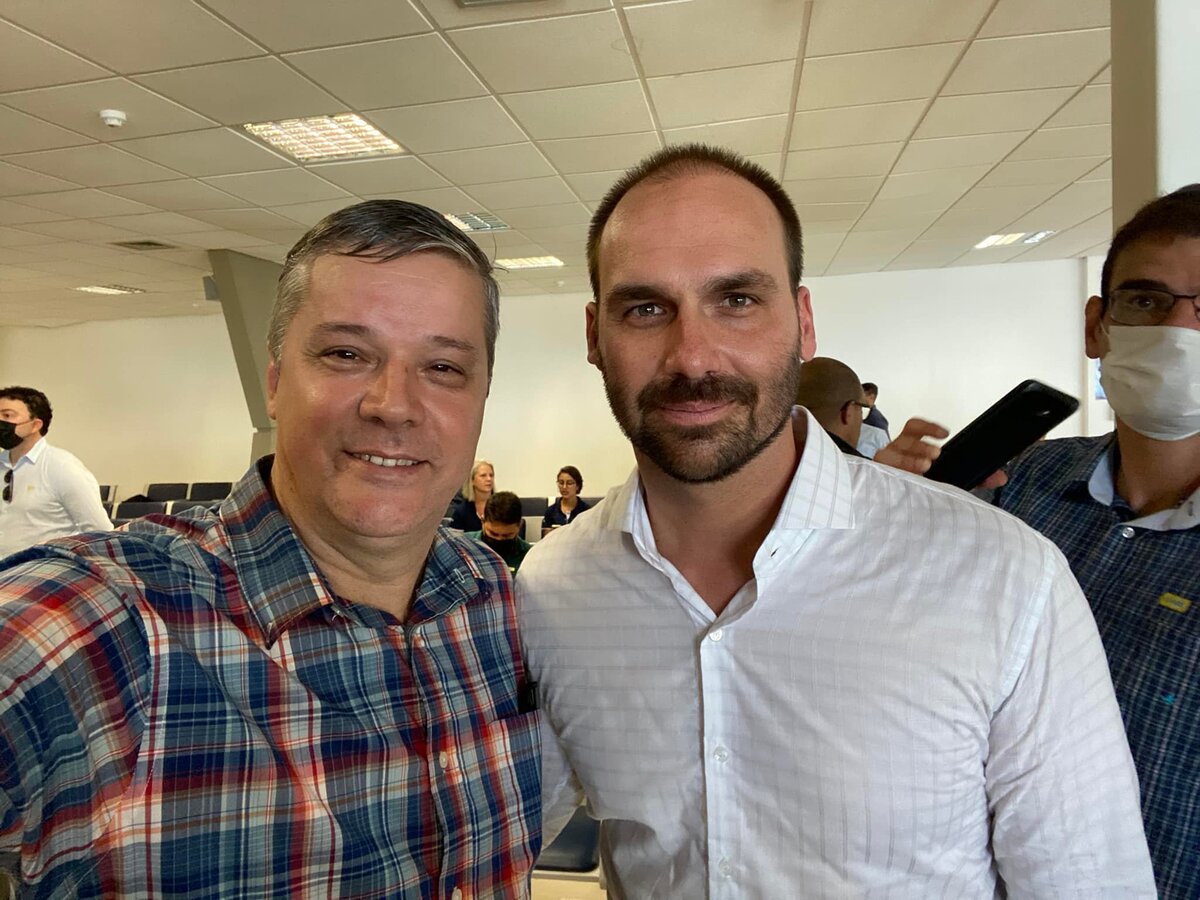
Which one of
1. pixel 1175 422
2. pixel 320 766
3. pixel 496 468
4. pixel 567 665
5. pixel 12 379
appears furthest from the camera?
pixel 12 379

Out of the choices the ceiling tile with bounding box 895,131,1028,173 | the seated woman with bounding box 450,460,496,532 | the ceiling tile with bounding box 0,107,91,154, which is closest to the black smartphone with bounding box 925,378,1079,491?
the ceiling tile with bounding box 895,131,1028,173

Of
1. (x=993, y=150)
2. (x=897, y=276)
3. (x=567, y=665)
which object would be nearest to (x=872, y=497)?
(x=567, y=665)

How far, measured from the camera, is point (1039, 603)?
3.15 ft

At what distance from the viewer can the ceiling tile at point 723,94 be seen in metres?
3.80

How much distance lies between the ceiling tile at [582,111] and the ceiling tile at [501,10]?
750 mm

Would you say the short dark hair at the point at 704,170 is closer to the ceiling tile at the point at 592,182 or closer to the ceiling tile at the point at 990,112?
the ceiling tile at the point at 990,112

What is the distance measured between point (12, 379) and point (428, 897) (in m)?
15.2

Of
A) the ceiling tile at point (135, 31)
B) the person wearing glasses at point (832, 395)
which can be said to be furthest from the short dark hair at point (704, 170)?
the ceiling tile at point (135, 31)

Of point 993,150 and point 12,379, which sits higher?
point 993,150

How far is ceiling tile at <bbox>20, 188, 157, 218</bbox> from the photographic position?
5.52m

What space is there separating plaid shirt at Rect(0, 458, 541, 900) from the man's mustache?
1.67 ft

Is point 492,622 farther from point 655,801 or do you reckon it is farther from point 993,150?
point 993,150

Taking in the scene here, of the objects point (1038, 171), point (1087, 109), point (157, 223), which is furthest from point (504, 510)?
point (1038, 171)

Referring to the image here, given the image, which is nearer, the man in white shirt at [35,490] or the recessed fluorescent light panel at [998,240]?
the man in white shirt at [35,490]
